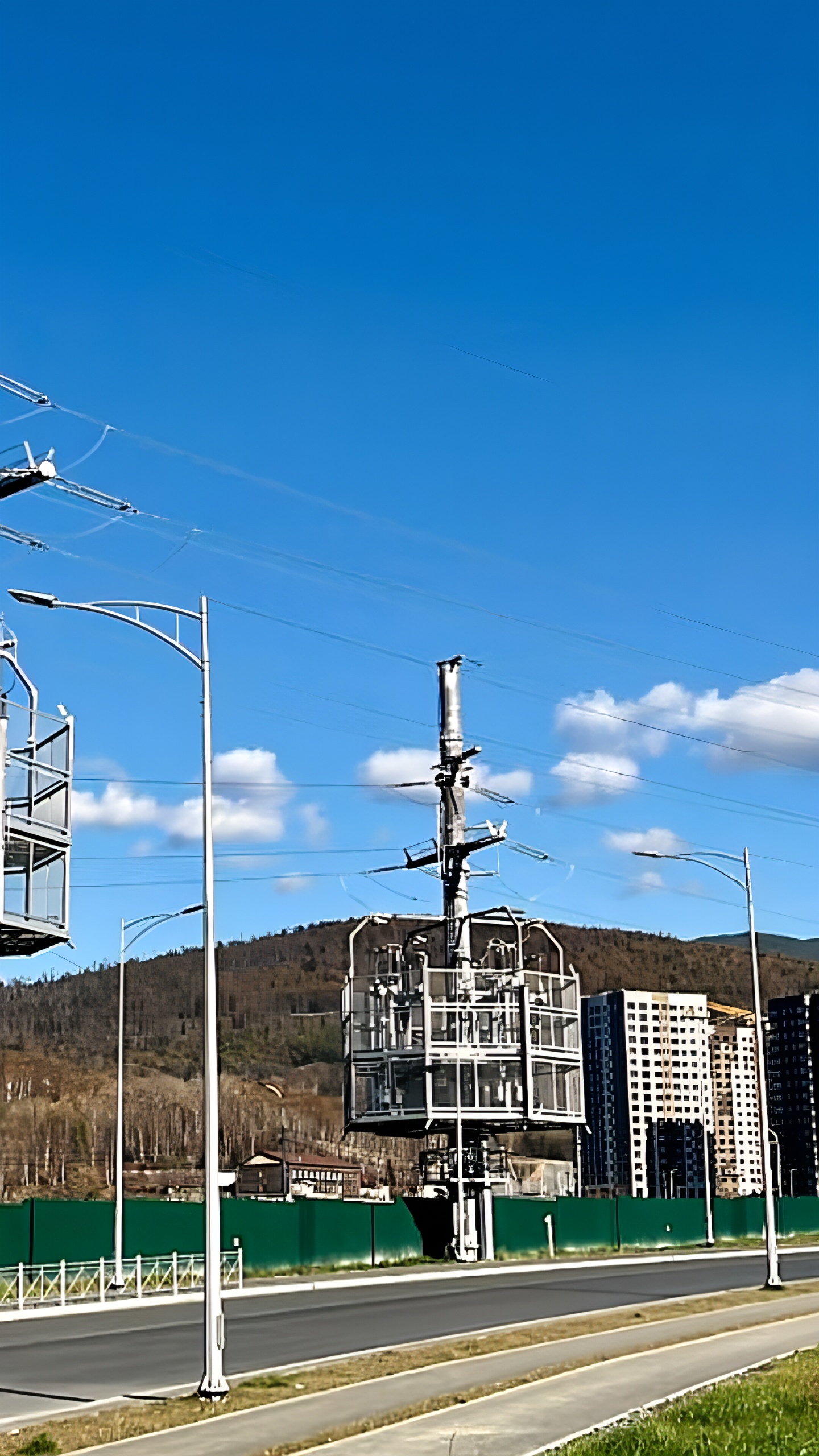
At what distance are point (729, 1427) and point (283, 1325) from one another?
17.0m

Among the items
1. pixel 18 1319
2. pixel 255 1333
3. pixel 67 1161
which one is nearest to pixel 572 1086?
pixel 18 1319

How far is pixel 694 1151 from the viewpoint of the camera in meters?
191

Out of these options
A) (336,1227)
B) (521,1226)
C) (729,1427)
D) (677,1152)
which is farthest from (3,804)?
(677,1152)

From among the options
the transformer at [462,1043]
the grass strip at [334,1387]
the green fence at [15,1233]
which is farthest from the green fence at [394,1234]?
the grass strip at [334,1387]

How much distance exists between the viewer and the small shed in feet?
362

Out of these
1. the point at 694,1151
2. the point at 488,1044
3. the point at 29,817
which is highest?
the point at 29,817

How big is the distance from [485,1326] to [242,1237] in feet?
69.9

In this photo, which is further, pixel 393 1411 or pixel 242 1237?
pixel 242 1237

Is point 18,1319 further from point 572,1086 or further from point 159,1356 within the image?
point 572,1086

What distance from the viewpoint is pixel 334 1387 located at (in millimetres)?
20734

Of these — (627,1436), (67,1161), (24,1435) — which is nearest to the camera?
(627,1436)

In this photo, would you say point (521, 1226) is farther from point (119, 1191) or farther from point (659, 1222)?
point (119, 1191)

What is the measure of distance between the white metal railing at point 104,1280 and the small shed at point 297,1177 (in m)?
46.7

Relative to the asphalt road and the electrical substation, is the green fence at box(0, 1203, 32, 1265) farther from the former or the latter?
the electrical substation
